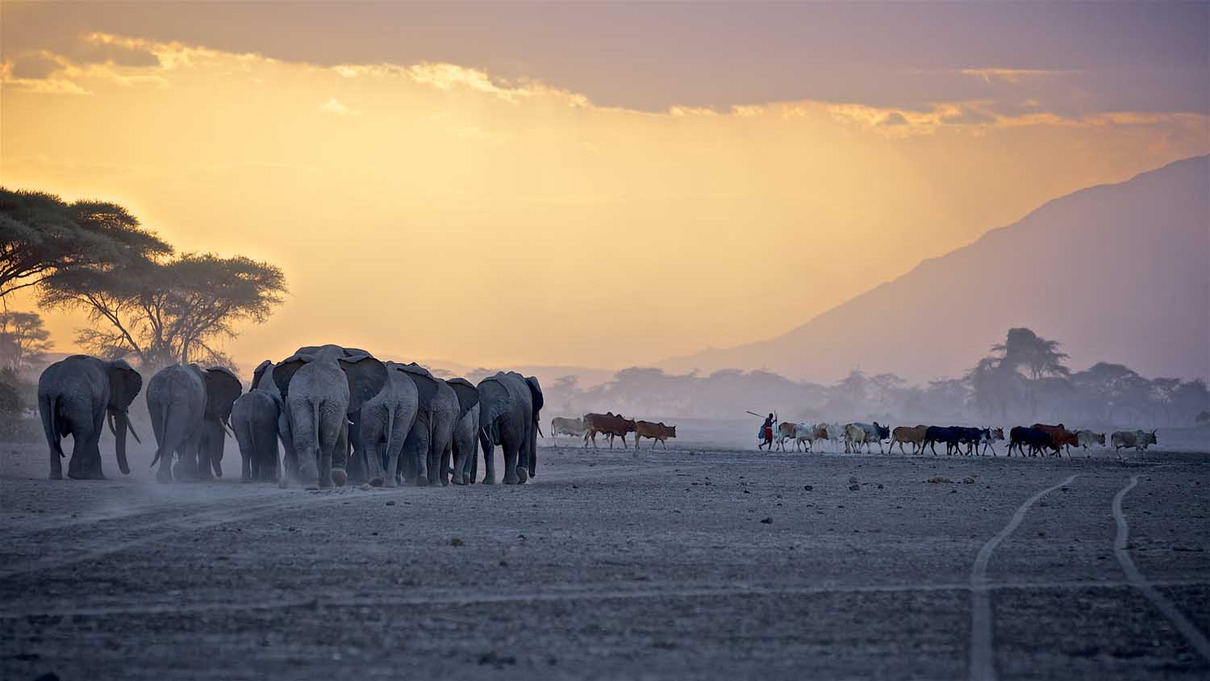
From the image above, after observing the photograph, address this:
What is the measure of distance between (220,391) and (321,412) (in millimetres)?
7037

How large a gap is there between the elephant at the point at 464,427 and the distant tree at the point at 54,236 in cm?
2507

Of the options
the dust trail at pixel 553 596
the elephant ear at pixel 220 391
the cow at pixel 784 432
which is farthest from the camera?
the cow at pixel 784 432

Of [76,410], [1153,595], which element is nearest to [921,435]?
[76,410]

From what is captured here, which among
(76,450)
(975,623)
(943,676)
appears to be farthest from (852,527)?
(76,450)

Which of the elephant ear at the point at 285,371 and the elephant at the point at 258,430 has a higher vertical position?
the elephant ear at the point at 285,371

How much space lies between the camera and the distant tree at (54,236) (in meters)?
47.7

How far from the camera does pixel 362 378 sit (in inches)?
1073

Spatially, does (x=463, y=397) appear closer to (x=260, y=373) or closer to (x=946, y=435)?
(x=260, y=373)

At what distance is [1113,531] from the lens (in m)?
19.8

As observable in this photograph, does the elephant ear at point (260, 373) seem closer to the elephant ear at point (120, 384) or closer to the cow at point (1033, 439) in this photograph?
the elephant ear at point (120, 384)

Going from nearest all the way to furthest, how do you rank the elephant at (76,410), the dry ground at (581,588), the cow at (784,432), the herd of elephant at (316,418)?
1. the dry ground at (581,588)
2. the herd of elephant at (316,418)
3. the elephant at (76,410)
4. the cow at (784,432)

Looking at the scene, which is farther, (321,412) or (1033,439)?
(1033,439)

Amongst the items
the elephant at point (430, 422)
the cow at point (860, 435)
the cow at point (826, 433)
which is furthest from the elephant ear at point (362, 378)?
the cow at point (826, 433)

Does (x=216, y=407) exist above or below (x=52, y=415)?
above
